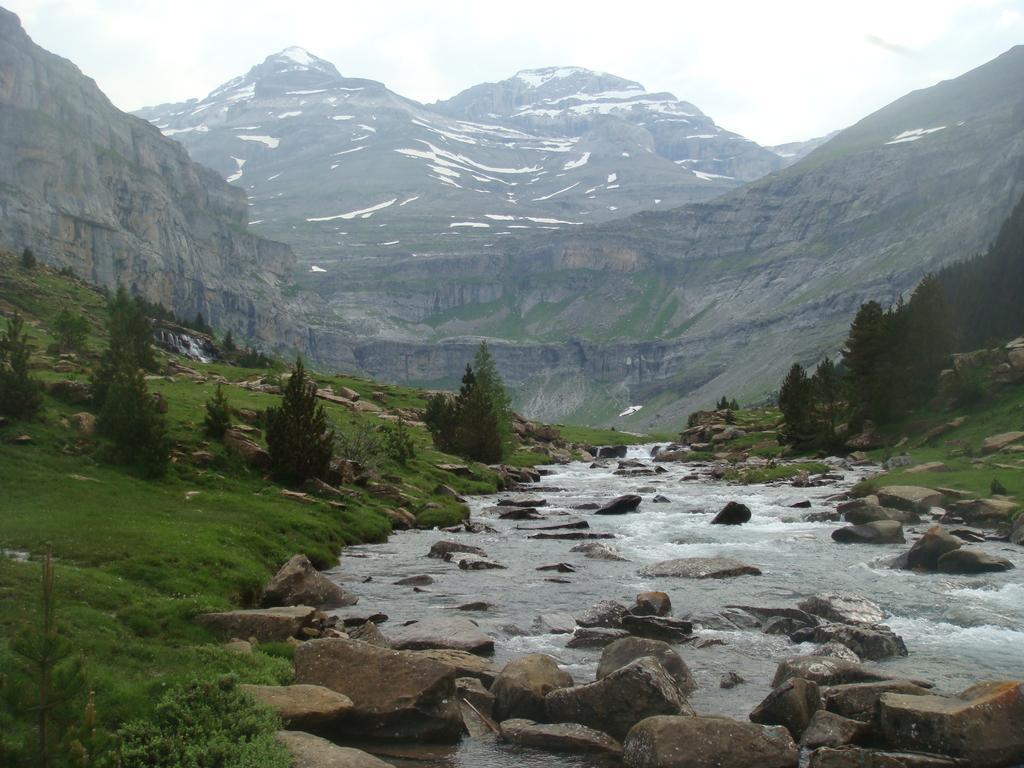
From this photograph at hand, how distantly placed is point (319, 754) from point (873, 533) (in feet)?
100

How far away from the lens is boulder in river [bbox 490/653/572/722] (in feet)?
51.6

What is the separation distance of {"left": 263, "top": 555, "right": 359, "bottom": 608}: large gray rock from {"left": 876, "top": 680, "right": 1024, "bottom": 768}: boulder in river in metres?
15.7

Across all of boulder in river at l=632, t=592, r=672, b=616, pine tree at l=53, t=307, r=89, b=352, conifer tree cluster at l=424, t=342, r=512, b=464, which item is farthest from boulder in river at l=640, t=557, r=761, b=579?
pine tree at l=53, t=307, r=89, b=352

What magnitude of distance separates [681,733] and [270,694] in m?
7.18

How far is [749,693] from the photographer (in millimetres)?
17203

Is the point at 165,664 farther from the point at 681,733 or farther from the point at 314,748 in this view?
the point at 681,733

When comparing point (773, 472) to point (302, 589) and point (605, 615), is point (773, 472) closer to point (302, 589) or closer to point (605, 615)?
point (605, 615)

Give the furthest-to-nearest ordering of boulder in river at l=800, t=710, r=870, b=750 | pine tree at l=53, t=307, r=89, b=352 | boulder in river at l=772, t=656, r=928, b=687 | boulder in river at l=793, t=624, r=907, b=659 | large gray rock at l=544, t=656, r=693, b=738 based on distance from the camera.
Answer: pine tree at l=53, t=307, r=89, b=352 < boulder in river at l=793, t=624, r=907, b=659 < boulder in river at l=772, t=656, r=928, b=687 < large gray rock at l=544, t=656, r=693, b=738 < boulder in river at l=800, t=710, r=870, b=750

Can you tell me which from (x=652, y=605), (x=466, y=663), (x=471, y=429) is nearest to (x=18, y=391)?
(x=466, y=663)

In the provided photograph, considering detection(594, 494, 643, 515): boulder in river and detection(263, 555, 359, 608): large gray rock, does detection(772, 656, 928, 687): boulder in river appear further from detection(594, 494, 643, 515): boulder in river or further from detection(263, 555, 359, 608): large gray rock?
detection(594, 494, 643, 515): boulder in river

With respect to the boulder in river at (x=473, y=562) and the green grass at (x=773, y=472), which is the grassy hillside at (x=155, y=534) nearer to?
the boulder in river at (x=473, y=562)

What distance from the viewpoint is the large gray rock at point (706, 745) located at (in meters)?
13.1

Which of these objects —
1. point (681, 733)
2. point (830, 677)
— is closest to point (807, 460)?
point (830, 677)

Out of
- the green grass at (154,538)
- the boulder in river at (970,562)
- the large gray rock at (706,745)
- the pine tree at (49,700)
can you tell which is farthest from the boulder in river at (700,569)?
the pine tree at (49,700)
